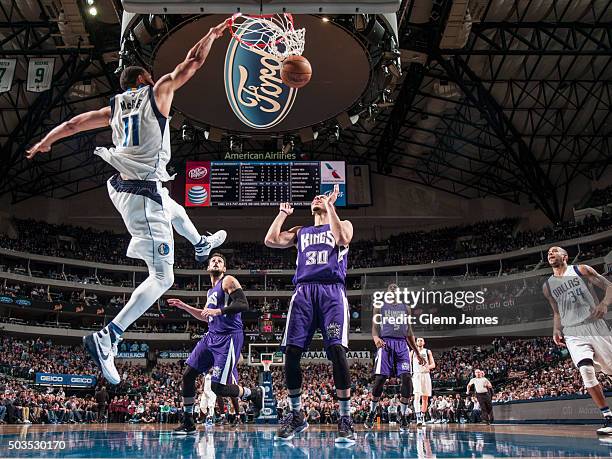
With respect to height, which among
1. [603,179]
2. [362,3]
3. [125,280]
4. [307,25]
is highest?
[603,179]

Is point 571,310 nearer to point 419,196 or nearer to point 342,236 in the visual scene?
point 342,236

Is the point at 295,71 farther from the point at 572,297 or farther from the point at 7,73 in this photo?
the point at 7,73

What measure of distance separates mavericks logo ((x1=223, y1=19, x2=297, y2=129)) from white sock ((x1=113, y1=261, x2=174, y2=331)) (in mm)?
5985

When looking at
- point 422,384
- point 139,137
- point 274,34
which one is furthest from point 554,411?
point 139,137

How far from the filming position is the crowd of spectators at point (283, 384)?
20.3m

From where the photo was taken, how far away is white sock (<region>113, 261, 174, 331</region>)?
15.0 feet

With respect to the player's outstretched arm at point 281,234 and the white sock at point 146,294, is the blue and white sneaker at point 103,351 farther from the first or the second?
the player's outstretched arm at point 281,234

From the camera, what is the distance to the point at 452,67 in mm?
23234

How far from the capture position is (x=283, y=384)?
1166 inches

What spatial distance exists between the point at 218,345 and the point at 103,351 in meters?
3.28

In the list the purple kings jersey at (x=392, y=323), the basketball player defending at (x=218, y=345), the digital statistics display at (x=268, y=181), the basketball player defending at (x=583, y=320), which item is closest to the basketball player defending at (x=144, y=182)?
the basketball player defending at (x=218, y=345)

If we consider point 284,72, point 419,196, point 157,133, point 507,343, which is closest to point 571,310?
point 284,72

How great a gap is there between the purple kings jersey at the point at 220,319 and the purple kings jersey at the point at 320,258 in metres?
2.46

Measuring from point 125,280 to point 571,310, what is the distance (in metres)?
36.4
